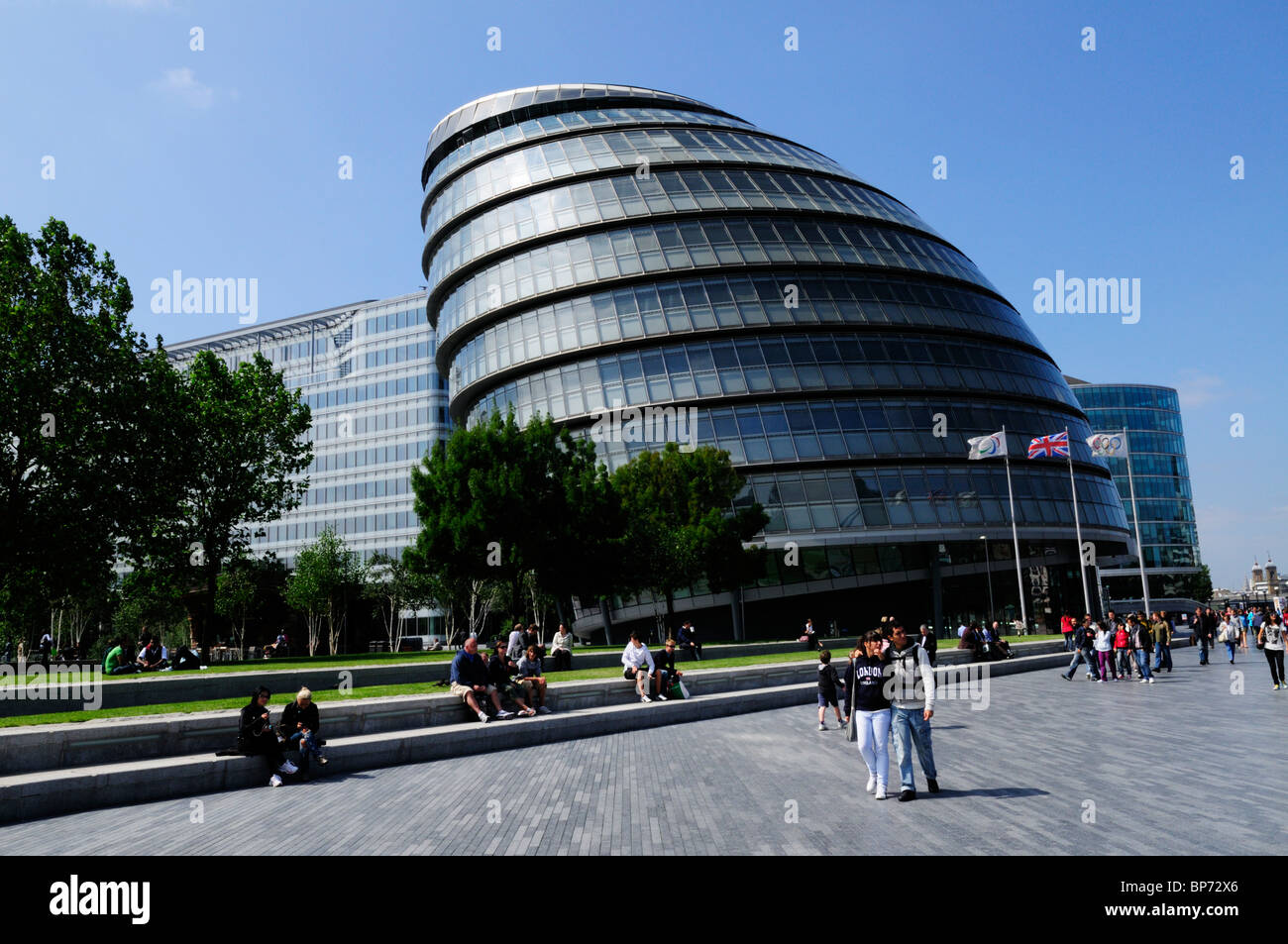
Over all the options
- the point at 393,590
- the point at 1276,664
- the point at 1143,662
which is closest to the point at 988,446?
the point at 1143,662

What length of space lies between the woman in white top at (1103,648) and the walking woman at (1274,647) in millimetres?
4571

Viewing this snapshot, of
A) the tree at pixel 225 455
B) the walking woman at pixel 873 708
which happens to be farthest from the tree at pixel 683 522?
the walking woman at pixel 873 708

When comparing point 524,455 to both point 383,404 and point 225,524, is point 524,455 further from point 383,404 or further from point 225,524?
point 383,404

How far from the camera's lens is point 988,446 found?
45219mm

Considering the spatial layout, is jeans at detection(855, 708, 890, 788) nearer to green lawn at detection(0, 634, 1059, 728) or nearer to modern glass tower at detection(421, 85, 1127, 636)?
green lawn at detection(0, 634, 1059, 728)

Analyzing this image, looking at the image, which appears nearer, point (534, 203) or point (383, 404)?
point (534, 203)

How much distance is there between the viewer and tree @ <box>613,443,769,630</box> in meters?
37.2

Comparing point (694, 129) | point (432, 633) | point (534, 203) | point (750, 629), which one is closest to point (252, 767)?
point (750, 629)

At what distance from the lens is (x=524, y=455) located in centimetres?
3425

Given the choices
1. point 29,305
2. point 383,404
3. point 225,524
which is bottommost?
point 225,524
